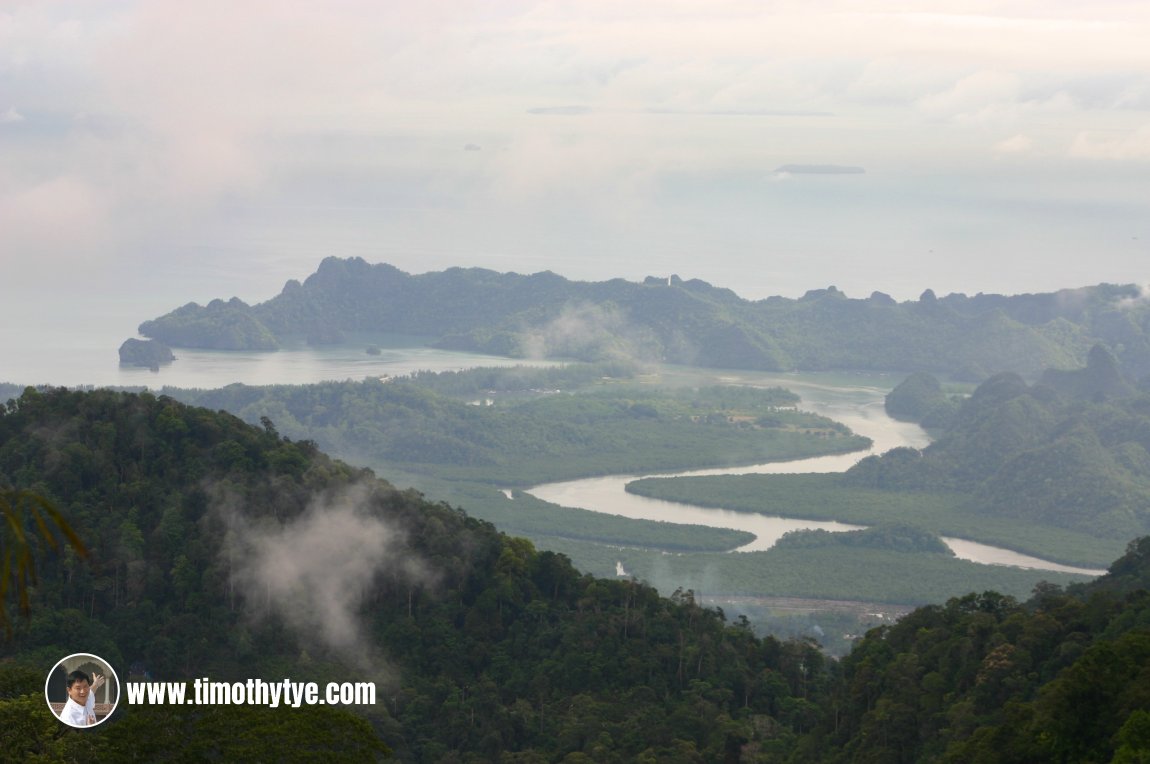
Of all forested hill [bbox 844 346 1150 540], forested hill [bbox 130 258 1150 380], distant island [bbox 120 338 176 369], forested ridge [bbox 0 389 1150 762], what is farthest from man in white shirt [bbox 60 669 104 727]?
forested hill [bbox 130 258 1150 380]

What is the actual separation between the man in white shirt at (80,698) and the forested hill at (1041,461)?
262 feet

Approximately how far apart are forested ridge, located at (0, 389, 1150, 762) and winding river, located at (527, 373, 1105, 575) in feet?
125

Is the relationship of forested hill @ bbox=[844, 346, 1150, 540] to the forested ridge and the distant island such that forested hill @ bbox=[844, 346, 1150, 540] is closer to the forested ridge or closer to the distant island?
the forested ridge

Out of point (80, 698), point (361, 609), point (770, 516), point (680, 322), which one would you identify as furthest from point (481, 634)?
point (680, 322)

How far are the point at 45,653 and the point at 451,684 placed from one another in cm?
1046

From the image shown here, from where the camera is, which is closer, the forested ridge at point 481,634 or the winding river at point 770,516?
the forested ridge at point 481,634

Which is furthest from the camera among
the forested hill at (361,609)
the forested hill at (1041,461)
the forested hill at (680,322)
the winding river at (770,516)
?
the forested hill at (680,322)

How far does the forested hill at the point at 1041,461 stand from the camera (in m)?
96.4

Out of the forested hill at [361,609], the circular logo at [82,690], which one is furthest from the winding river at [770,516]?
the circular logo at [82,690]

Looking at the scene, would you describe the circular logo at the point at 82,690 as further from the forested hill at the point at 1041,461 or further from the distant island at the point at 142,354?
the distant island at the point at 142,354

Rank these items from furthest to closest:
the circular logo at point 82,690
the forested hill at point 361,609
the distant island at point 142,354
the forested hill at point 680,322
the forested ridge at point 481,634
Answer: the forested hill at point 680,322 → the distant island at point 142,354 → the forested hill at point 361,609 → the forested ridge at point 481,634 → the circular logo at point 82,690

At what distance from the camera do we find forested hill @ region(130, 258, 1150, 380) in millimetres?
169375

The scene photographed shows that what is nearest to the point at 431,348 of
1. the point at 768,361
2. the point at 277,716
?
the point at 768,361

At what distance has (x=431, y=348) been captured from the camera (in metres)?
179
